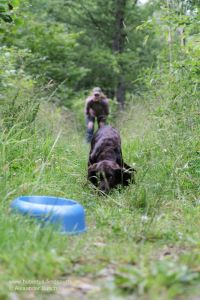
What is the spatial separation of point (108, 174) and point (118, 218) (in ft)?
4.05

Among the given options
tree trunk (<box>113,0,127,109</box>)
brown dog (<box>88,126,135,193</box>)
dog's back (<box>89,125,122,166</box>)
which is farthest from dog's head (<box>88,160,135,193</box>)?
tree trunk (<box>113,0,127,109</box>)

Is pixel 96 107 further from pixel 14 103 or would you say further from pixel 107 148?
pixel 107 148

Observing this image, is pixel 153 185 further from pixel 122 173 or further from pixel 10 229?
pixel 10 229

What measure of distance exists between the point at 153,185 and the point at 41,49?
11.5 m

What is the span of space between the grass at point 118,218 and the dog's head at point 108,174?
14cm

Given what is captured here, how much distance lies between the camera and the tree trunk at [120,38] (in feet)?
56.3

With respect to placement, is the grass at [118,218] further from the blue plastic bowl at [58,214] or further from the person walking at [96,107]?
the person walking at [96,107]

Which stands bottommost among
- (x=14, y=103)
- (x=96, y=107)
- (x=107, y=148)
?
(x=107, y=148)

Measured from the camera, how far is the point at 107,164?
5.40 metres

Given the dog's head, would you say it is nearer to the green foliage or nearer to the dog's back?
the dog's back

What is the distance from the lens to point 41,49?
15.4 m

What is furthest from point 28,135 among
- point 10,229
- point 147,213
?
point 10,229

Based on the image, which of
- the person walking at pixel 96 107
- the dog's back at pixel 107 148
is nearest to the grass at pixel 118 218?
the dog's back at pixel 107 148

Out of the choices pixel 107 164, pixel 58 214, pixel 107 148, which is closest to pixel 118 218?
pixel 58 214
